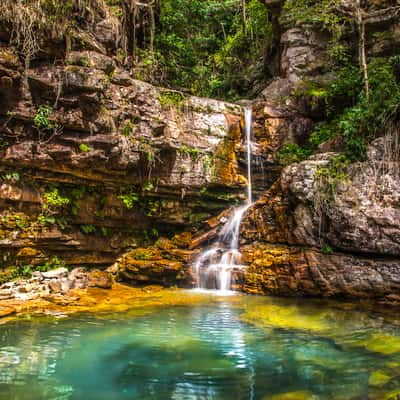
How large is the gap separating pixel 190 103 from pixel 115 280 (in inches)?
229

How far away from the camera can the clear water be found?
3.63m

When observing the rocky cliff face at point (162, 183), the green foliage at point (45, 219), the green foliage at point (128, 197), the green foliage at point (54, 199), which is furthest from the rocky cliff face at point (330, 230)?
the green foliage at point (45, 219)

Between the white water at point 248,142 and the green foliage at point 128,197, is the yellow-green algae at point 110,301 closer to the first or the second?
the green foliage at point 128,197

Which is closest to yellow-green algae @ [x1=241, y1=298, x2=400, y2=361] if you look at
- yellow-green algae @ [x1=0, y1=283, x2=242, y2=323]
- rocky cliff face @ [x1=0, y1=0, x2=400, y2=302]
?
rocky cliff face @ [x1=0, y1=0, x2=400, y2=302]

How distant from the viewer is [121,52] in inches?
501

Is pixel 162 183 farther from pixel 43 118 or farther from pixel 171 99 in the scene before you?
pixel 43 118

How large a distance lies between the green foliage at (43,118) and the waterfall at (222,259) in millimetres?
5168

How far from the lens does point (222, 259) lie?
32.0 ft

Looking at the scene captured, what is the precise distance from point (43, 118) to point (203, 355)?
6.66m

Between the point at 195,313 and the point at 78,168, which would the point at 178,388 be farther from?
the point at 78,168

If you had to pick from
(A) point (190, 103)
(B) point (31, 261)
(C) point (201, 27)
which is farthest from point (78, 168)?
(C) point (201, 27)

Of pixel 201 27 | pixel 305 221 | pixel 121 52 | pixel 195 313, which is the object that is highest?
pixel 201 27

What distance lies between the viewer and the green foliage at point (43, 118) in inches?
334

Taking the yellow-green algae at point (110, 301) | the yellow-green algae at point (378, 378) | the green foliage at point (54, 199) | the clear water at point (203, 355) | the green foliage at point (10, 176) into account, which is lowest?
the yellow-green algae at point (110, 301)
